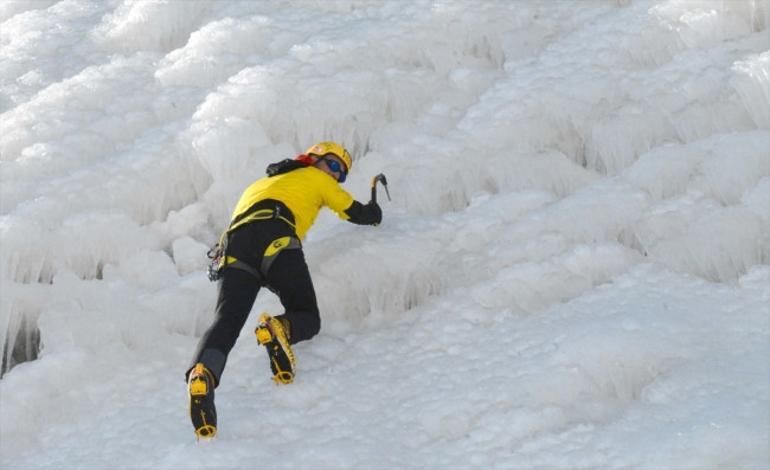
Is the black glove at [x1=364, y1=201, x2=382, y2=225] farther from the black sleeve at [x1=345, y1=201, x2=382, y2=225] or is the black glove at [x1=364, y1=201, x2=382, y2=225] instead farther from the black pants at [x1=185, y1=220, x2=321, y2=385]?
the black pants at [x1=185, y1=220, x2=321, y2=385]

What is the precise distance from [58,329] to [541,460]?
286 cm

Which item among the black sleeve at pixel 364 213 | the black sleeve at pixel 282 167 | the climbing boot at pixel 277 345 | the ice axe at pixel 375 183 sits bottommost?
the climbing boot at pixel 277 345

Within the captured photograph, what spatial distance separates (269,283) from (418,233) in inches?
41.7

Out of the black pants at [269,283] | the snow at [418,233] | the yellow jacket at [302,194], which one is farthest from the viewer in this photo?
the yellow jacket at [302,194]

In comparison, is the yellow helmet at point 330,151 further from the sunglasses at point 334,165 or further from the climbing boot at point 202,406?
the climbing boot at point 202,406

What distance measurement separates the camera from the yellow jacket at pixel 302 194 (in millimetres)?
4852

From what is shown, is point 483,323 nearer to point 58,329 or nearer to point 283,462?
point 283,462

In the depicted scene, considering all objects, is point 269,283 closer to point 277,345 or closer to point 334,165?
point 277,345

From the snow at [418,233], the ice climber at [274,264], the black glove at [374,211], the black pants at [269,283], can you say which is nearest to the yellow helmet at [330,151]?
the ice climber at [274,264]

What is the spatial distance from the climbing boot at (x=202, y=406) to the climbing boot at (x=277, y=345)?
0.42 m

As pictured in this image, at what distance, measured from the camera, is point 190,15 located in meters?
7.58

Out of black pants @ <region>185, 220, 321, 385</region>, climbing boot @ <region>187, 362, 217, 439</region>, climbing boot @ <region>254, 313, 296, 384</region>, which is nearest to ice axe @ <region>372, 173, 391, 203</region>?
black pants @ <region>185, 220, 321, 385</region>

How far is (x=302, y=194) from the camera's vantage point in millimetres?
4938

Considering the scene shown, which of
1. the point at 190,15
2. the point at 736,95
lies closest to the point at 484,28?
the point at 736,95
